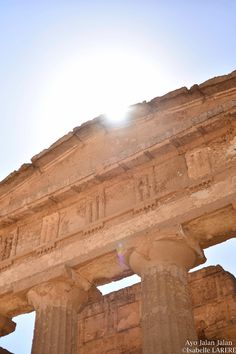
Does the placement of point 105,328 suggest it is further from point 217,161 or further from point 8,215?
point 217,161

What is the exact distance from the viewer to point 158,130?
12.0m

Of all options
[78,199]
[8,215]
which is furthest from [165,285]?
[8,215]

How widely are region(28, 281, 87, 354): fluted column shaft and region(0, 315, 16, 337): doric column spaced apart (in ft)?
3.96

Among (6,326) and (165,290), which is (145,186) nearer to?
(165,290)

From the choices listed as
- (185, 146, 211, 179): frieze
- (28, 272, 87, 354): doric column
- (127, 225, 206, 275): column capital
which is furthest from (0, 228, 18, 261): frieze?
(185, 146, 211, 179): frieze

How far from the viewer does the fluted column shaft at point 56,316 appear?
393 inches

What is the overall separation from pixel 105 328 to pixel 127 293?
1176 millimetres

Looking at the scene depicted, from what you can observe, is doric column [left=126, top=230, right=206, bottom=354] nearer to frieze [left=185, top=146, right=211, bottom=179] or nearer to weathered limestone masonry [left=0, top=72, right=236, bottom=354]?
weathered limestone masonry [left=0, top=72, right=236, bottom=354]

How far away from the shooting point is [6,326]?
38.9 ft

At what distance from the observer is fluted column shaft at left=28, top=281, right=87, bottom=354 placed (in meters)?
9.99

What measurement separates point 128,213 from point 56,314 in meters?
2.50

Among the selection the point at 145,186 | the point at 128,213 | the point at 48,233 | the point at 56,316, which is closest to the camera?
the point at 56,316

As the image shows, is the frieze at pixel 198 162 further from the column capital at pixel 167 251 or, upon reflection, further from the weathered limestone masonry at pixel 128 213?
the column capital at pixel 167 251

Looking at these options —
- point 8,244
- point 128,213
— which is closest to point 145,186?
point 128,213
